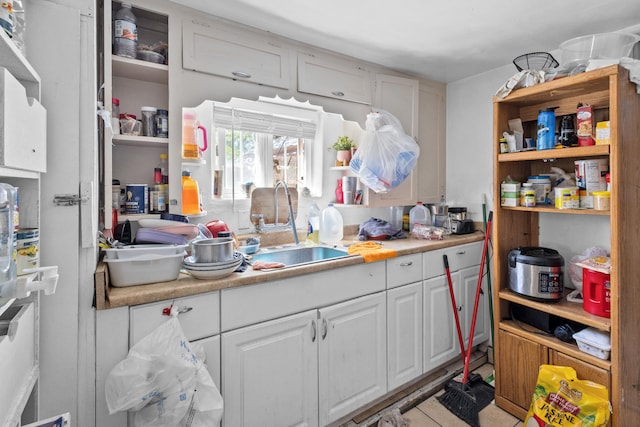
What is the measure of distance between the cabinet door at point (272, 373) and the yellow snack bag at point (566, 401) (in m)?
1.07

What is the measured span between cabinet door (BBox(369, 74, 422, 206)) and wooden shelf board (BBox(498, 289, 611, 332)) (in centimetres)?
95

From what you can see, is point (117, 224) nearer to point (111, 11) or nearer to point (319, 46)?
point (111, 11)

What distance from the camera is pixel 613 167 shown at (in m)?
1.42

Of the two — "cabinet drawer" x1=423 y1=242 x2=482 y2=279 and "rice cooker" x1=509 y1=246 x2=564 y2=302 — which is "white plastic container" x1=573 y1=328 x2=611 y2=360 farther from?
"cabinet drawer" x1=423 y1=242 x2=482 y2=279

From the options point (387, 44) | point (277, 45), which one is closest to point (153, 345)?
point (277, 45)

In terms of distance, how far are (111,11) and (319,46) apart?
1172 millimetres

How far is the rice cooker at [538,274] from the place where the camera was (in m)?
1.68

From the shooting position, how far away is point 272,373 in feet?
4.71

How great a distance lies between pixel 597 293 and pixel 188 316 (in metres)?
1.86

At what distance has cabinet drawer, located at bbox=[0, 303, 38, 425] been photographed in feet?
2.41

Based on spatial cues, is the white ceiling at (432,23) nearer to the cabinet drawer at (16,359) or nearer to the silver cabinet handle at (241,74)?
the silver cabinet handle at (241,74)

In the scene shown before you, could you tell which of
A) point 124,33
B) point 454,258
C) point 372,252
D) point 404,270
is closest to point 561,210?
point 454,258

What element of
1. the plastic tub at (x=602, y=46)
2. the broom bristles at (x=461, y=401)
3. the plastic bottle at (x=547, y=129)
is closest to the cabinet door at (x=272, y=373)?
the broom bristles at (x=461, y=401)

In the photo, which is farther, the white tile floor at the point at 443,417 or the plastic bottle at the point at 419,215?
the plastic bottle at the point at 419,215
